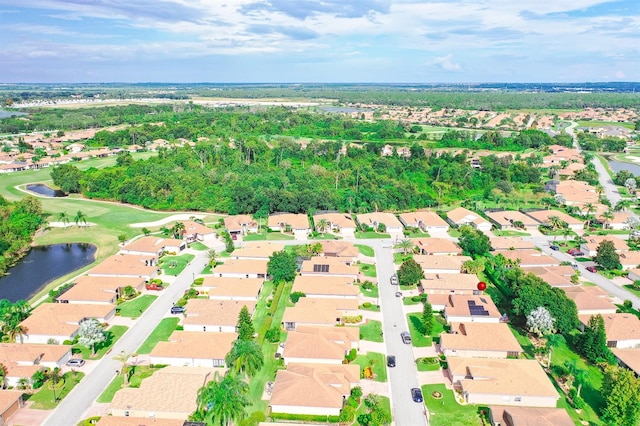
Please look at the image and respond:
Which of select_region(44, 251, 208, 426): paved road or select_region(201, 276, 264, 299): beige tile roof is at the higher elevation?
select_region(201, 276, 264, 299): beige tile roof

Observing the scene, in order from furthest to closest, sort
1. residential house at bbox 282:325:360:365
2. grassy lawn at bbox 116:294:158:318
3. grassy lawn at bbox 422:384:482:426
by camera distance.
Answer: grassy lawn at bbox 116:294:158:318
residential house at bbox 282:325:360:365
grassy lawn at bbox 422:384:482:426

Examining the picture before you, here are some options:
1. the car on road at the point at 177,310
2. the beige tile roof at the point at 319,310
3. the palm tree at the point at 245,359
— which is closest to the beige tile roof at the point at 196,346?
the palm tree at the point at 245,359

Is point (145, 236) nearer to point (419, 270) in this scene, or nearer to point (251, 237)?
point (251, 237)

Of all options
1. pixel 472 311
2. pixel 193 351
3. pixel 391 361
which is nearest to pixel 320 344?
pixel 391 361

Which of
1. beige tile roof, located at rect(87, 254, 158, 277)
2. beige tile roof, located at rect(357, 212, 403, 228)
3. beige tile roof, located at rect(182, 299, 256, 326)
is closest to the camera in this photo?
beige tile roof, located at rect(182, 299, 256, 326)

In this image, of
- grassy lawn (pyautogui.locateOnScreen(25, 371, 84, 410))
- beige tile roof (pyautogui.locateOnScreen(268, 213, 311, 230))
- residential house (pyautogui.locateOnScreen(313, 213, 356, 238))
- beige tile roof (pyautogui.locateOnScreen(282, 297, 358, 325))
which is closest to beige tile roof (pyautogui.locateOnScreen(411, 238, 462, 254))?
residential house (pyautogui.locateOnScreen(313, 213, 356, 238))

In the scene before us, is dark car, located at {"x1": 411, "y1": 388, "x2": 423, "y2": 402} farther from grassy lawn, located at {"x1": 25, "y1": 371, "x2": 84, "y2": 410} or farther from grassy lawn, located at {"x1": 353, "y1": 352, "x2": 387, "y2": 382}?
grassy lawn, located at {"x1": 25, "y1": 371, "x2": 84, "y2": 410}
